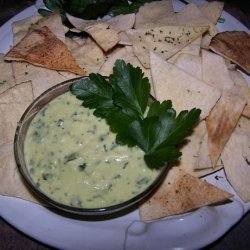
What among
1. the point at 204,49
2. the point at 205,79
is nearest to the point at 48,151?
the point at 205,79

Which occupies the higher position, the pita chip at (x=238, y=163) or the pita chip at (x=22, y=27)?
the pita chip at (x=22, y=27)

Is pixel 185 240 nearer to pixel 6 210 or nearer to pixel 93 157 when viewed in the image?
pixel 93 157

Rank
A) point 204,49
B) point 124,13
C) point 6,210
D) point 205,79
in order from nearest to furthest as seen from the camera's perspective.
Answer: point 6,210, point 205,79, point 204,49, point 124,13

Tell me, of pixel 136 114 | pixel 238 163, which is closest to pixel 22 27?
pixel 136 114

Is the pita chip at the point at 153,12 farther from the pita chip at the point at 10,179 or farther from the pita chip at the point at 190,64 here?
the pita chip at the point at 10,179

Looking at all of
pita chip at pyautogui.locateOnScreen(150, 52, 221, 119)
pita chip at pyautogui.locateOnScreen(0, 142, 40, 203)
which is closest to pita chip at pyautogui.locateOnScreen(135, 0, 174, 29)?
pita chip at pyautogui.locateOnScreen(150, 52, 221, 119)

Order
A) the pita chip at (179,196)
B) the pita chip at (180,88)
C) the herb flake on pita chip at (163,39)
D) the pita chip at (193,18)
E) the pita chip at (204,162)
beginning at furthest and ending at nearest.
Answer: the pita chip at (193,18)
the herb flake on pita chip at (163,39)
the pita chip at (180,88)
the pita chip at (204,162)
the pita chip at (179,196)

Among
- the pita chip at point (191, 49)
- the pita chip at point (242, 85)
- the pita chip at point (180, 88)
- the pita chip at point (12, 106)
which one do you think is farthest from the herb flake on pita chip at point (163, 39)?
the pita chip at point (12, 106)
